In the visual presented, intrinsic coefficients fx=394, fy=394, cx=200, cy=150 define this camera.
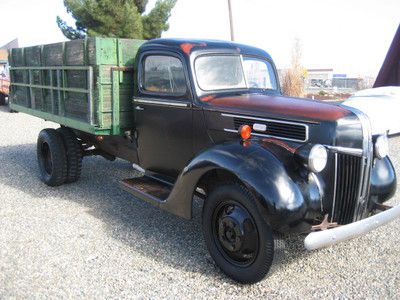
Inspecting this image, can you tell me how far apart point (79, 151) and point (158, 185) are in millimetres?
1879

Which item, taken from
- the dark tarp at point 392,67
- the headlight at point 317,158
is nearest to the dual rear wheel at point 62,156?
the headlight at point 317,158

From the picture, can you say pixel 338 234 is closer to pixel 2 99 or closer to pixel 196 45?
pixel 196 45

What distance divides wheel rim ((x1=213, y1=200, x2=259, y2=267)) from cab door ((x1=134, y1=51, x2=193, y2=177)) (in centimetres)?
95

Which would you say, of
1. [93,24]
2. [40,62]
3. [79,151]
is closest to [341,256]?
[79,151]

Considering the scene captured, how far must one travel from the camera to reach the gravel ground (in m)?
2.97

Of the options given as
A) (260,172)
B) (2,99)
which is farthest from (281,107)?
(2,99)

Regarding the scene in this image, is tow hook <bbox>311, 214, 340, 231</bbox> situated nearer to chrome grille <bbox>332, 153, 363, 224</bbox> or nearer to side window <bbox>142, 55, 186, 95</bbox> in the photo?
chrome grille <bbox>332, 153, 363, 224</bbox>

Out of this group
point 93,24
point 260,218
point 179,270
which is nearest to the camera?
point 260,218

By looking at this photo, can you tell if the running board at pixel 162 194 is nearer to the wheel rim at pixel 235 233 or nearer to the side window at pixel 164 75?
the wheel rim at pixel 235 233

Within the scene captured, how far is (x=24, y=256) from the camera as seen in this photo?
348cm

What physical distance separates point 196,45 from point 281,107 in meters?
1.20

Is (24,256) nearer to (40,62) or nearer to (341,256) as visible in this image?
(341,256)

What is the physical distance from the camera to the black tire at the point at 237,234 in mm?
2895

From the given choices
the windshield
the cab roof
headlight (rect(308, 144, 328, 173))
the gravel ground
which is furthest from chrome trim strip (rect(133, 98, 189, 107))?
headlight (rect(308, 144, 328, 173))
